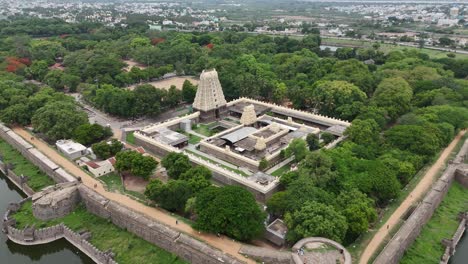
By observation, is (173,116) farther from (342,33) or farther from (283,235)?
(342,33)

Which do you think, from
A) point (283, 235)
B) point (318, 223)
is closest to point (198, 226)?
point (283, 235)

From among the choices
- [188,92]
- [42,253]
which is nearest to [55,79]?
[188,92]

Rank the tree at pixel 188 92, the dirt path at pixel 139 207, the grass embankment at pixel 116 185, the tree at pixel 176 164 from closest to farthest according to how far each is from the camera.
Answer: the dirt path at pixel 139 207
the grass embankment at pixel 116 185
the tree at pixel 176 164
the tree at pixel 188 92

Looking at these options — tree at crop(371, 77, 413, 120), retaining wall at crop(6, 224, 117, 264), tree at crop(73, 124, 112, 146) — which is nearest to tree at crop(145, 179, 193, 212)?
retaining wall at crop(6, 224, 117, 264)

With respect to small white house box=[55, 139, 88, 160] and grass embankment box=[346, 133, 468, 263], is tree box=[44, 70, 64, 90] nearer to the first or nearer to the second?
small white house box=[55, 139, 88, 160]

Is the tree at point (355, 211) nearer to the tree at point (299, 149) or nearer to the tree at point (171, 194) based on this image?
the tree at point (299, 149)

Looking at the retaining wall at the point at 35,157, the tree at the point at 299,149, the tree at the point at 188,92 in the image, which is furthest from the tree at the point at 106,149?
the tree at the point at 188,92
